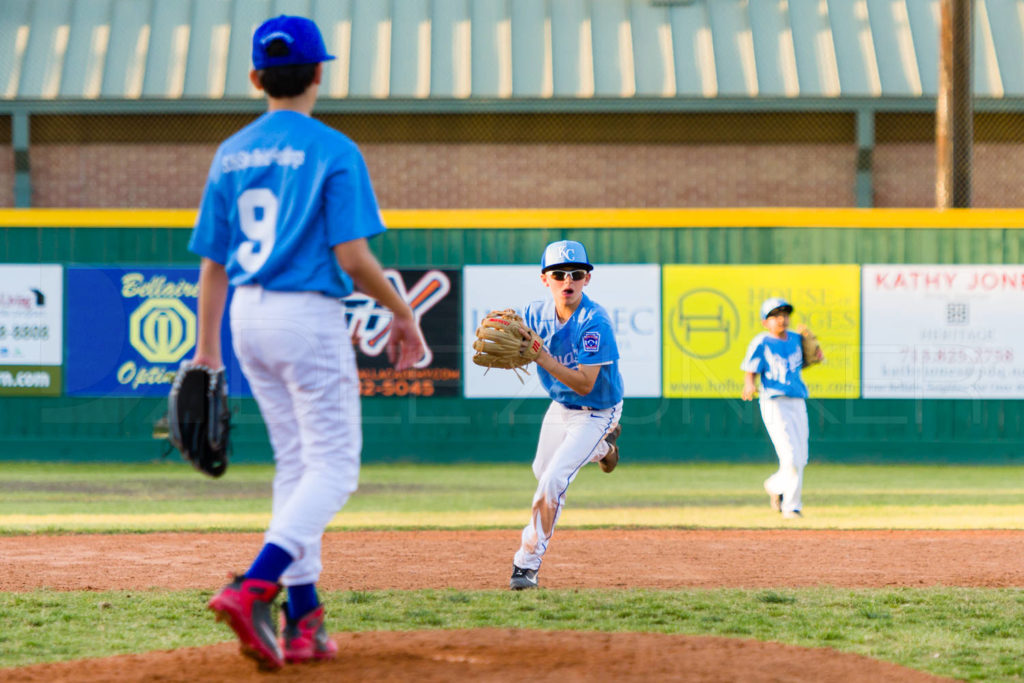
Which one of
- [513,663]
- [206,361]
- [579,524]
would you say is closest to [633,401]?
[579,524]

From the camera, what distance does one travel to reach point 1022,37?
20.5m

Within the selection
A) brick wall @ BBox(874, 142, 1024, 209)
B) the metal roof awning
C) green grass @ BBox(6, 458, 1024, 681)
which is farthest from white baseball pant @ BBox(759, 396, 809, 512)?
brick wall @ BBox(874, 142, 1024, 209)

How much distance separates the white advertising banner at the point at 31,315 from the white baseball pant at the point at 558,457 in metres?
10.5

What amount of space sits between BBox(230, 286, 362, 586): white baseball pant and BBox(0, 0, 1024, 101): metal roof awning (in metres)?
15.9

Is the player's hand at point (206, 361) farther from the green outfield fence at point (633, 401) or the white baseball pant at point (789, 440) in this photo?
the green outfield fence at point (633, 401)

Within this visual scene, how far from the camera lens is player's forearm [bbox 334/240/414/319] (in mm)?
3873

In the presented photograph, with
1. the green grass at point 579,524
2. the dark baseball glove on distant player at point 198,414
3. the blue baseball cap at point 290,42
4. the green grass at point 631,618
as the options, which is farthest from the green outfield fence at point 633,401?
the blue baseball cap at point 290,42

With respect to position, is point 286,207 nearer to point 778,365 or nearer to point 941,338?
point 778,365

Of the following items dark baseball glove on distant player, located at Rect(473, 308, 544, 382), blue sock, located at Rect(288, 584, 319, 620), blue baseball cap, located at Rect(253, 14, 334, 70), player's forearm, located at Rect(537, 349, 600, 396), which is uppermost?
→ blue baseball cap, located at Rect(253, 14, 334, 70)

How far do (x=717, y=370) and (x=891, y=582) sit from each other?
28.2 feet

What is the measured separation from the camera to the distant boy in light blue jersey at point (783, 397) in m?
9.98

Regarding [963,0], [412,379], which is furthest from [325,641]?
[963,0]

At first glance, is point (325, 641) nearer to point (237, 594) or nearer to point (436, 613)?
point (237, 594)

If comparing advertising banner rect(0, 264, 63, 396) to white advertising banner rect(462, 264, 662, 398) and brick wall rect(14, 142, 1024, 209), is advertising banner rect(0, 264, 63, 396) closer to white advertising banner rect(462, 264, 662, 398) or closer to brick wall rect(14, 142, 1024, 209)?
brick wall rect(14, 142, 1024, 209)
